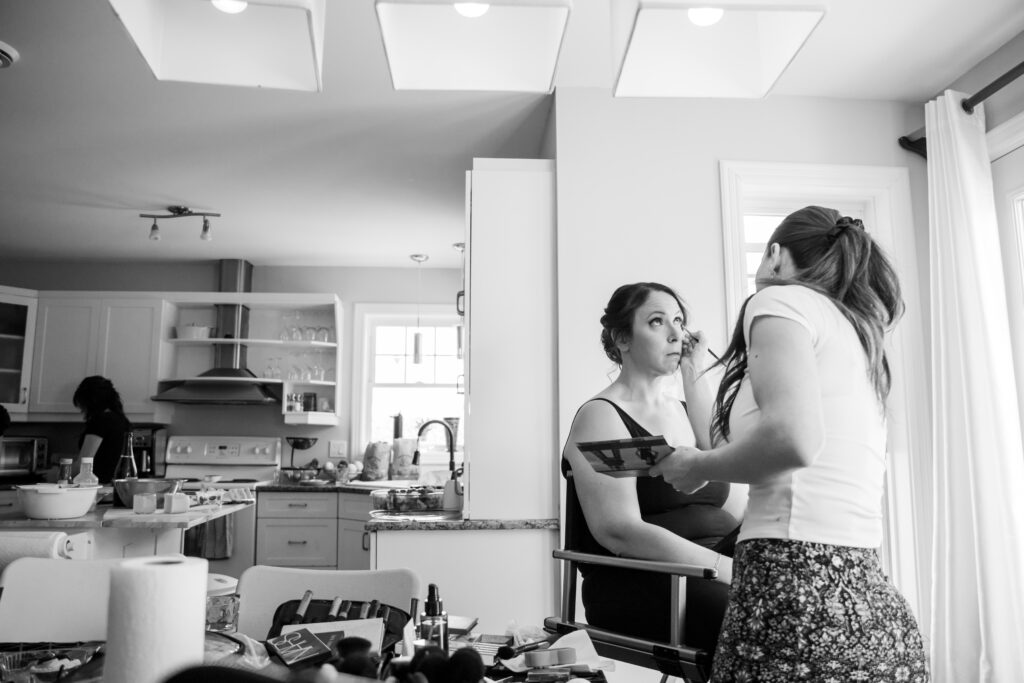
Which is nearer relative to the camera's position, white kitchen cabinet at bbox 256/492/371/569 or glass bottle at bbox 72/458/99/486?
glass bottle at bbox 72/458/99/486

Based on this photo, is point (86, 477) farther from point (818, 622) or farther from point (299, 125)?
point (818, 622)

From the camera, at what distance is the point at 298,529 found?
5.60 metres

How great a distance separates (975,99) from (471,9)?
8.06ft

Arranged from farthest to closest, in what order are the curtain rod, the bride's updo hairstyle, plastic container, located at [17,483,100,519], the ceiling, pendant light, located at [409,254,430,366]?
pendant light, located at [409,254,430,366]
plastic container, located at [17,483,100,519]
the ceiling
the curtain rod
the bride's updo hairstyle

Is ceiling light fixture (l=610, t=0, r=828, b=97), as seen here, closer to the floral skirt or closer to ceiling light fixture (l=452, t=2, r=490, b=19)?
ceiling light fixture (l=452, t=2, r=490, b=19)

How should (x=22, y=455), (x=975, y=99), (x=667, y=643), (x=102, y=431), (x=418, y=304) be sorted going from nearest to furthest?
(x=667, y=643) → (x=975, y=99) → (x=102, y=431) → (x=22, y=455) → (x=418, y=304)

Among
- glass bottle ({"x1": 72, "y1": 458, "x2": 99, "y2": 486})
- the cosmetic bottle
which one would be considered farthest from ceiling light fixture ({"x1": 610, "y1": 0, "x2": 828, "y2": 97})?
glass bottle ({"x1": 72, "y1": 458, "x2": 99, "y2": 486})

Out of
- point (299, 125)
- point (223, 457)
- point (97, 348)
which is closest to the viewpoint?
point (299, 125)

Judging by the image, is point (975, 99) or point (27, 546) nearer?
point (27, 546)

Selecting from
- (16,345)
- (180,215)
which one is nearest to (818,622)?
(180,215)

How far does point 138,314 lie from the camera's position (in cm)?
627

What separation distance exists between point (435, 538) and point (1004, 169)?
271 cm

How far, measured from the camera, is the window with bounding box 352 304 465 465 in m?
6.67

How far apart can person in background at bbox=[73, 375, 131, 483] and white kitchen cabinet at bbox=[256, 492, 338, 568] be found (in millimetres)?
1010
